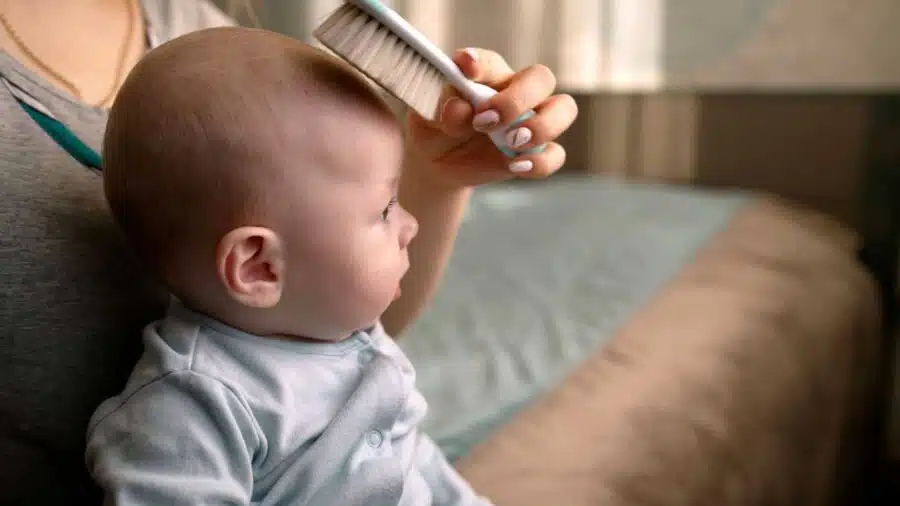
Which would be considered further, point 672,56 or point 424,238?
point 672,56

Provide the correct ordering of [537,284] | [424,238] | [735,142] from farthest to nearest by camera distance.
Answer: [735,142] → [537,284] → [424,238]

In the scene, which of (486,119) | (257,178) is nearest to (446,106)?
(486,119)

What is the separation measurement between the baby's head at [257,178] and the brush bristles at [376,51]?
1.2 inches

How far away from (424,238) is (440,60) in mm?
202

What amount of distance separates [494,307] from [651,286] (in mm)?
278

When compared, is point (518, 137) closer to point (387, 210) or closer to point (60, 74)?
point (387, 210)

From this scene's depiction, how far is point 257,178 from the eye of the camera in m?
0.50

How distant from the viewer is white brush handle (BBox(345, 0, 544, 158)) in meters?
0.50

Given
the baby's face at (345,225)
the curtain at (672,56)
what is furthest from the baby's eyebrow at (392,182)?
the curtain at (672,56)

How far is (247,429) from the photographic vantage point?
0.50 metres

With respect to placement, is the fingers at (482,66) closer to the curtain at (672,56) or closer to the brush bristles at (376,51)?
the brush bristles at (376,51)

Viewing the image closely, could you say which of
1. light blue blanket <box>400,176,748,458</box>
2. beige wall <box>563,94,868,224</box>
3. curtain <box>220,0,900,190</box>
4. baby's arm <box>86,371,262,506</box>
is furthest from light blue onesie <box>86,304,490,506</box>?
beige wall <box>563,94,868,224</box>

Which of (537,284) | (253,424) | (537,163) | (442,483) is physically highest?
(537,163)

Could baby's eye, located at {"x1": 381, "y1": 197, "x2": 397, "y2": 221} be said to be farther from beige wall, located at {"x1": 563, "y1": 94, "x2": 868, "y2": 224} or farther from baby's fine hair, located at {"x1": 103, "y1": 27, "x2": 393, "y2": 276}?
beige wall, located at {"x1": 563, "y1": 94, "x2": 868, "y2": 224}
